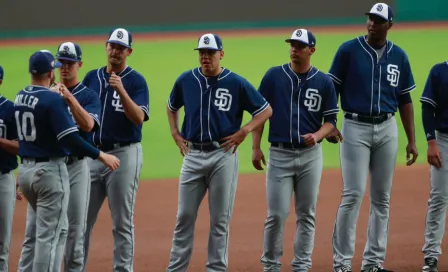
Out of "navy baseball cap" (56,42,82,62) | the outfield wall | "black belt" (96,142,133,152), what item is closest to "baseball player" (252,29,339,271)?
"black belt" (96,142,133,152)

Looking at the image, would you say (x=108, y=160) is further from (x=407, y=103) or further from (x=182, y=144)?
(x=407, y=103)

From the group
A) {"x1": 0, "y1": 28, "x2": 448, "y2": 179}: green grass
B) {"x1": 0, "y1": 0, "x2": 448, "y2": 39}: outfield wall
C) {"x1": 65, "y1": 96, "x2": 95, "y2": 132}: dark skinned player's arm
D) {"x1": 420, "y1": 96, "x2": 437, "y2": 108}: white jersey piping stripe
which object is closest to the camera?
{"x1": 65, "y1": 96, "x2": 95, "y2": 132}: dark skinned player's arm

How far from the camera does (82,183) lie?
22.9 ft

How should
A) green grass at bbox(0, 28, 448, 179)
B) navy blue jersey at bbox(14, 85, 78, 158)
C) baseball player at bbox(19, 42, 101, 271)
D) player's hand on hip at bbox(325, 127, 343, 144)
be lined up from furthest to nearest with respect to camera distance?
1. green grass at bbox(0, 28, 448, 179)
2. player's hand on hip at bbox(325, 127, 343, 144)
3. baseball player at bbox(19, 42, 101, 271)
4. navy blue jersey at bbox(14, 85, 78, 158)

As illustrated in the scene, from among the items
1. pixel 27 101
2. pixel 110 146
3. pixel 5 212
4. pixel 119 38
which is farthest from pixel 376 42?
pixel 5 212

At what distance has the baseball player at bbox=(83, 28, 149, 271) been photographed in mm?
7367

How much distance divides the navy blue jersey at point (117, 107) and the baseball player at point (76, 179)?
235 mm

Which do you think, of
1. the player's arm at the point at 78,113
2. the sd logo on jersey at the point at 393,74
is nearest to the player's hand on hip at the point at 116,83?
the player's arm at the point at 78,113

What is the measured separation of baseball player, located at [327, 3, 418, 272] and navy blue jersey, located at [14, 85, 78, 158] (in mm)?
2393

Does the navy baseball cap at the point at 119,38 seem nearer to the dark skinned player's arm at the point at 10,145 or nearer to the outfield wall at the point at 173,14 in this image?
the dark skinned player's arm at the point at 10,145

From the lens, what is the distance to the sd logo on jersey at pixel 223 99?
730cm

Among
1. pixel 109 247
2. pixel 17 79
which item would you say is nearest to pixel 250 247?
pixel 109 247

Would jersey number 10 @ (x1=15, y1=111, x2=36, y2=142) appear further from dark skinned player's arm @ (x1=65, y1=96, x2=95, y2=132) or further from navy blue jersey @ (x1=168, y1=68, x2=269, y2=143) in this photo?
navy blue jersey @ (x1=168, y1=68, x2=269, y2=143)

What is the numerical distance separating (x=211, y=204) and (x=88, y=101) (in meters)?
1.28
